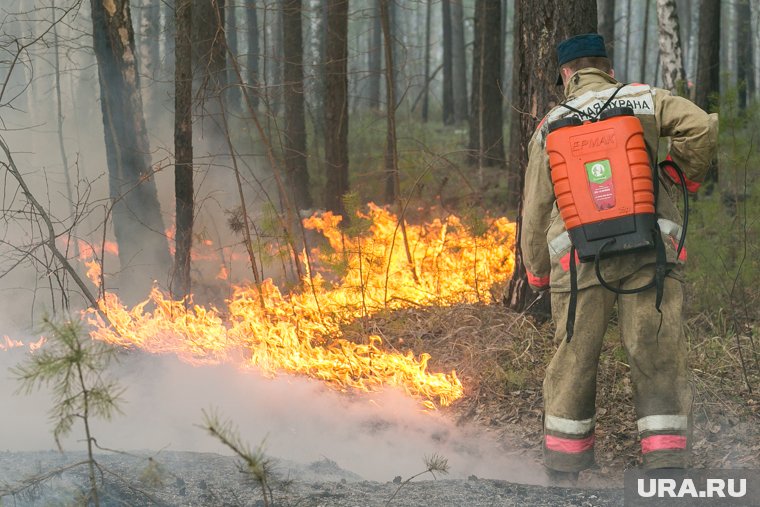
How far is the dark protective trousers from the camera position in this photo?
13.8ft

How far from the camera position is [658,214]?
430 centimetres

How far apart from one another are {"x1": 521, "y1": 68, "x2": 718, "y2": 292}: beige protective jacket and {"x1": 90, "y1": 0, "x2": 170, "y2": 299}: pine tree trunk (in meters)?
5.48

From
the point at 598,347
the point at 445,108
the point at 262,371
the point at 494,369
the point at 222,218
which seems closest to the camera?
the point at 598,347

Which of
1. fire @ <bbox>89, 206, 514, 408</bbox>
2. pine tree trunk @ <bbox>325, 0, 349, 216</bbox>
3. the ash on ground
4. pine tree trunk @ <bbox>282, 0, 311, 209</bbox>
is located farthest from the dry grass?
pine tree trunk @ <bbox>282, 0, 311, 209</bbox>

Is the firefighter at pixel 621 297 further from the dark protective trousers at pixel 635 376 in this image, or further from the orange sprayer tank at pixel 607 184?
the orange sprayer tank at pixel 607 184

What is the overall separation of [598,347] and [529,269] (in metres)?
0.58

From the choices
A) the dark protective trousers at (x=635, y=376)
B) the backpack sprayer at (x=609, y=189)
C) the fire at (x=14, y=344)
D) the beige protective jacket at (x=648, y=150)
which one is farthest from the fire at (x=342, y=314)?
the backpack sprayer at (x=609, y=189)

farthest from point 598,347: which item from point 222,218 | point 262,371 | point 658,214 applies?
point 222,218

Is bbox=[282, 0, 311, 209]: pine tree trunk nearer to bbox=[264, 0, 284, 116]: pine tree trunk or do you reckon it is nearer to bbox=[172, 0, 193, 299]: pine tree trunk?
bbox=[264, 0, 284, 116]: pine tree trunk

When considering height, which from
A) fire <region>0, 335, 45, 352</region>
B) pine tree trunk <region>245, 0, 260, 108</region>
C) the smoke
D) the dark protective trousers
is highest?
pine tree trunk <region>245, 0, 260, 108</region>

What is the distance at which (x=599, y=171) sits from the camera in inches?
164

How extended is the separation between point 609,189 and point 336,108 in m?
8.26

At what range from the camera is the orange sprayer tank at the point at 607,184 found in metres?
4.14

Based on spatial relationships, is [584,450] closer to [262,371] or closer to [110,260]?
[262,371]
